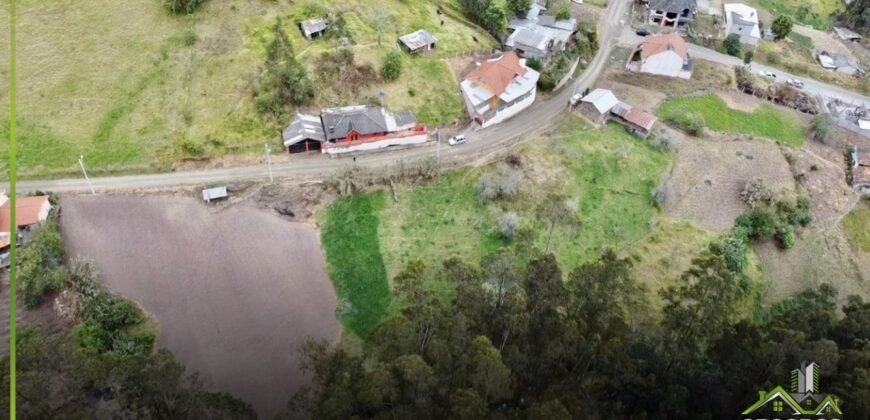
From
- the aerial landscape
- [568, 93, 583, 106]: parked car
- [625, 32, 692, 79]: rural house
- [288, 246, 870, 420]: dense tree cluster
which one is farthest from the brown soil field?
[625, 32, 692, 79]: rural house

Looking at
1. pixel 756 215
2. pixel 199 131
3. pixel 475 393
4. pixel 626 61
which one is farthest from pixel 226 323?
pixel 626 61

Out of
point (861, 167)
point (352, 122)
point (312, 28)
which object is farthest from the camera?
point (861, 167)

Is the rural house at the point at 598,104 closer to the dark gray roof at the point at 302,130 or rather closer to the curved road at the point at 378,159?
the curved road at the point at 378,159

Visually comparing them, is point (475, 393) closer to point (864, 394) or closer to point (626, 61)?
point (864, 394)

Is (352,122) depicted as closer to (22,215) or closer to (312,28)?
(312,28)

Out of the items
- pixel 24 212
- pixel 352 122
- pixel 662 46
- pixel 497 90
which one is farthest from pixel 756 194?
pixel 24 212

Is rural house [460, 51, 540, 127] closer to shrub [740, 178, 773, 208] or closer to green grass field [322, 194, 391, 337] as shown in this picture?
green grass field [322, 194, 391, 337]

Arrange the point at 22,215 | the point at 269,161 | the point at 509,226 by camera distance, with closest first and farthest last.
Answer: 1. the point at 22,215
2. the point at 509,226
3. the point at 269,161
